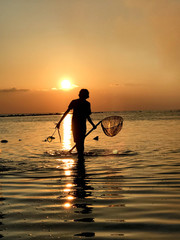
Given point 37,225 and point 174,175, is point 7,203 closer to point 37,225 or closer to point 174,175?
point 37,225

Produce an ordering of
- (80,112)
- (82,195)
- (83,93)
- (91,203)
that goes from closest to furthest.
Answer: (91,203)
(82,195)
(83,93)
(80,112)

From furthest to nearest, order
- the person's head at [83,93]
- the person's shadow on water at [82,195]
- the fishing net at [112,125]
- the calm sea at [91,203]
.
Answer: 1. the fishing net at [112,125]
2. the person's head at [83,93]
3. the person's shadow on water at [82,195]
4. the calm sea at [91,203]

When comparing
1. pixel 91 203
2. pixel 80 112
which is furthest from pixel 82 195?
pixel 80 112

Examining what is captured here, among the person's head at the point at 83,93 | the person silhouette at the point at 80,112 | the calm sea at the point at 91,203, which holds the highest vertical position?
the person's head at the point at 83,93

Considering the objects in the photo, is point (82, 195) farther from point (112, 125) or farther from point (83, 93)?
point (112, 125)

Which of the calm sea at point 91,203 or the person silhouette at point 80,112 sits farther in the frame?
the person silhouette at point 80,112

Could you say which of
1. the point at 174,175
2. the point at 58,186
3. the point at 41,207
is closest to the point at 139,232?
the point at 41,207

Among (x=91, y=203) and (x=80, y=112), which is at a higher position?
(x=80, y=112)

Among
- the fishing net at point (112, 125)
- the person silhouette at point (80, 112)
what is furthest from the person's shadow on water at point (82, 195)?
the fishing net at point (112, 125)

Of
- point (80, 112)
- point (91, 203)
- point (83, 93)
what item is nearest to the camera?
point (91, 203)

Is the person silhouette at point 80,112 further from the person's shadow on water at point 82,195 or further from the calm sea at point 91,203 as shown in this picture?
the person's shadow on water at point 82,195

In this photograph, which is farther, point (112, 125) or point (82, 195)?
point (112, 125)

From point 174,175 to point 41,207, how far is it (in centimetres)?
447

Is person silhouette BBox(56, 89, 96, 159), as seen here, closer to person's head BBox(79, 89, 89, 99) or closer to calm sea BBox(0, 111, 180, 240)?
person's head BBox(79, 89, 89, 99)
